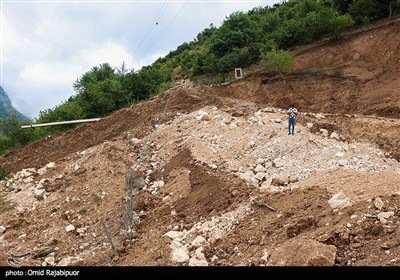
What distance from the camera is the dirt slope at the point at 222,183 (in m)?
6.79

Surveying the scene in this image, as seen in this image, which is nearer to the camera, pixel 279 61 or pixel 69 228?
pixel 69 228

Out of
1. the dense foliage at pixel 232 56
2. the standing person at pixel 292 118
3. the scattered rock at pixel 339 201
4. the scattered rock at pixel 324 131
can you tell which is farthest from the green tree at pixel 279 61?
the scattered rock at pixel 339 201

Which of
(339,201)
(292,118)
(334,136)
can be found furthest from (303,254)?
(334,136)

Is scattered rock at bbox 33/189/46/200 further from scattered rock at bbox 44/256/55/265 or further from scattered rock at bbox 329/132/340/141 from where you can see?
scattered rock at bbox 329/132/340/141

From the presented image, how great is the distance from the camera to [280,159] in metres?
10.1

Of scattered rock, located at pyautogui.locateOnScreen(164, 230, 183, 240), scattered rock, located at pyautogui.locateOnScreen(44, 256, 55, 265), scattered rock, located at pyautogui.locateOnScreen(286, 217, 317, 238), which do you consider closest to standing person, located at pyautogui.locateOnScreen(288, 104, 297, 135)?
scattered rock, located at pyautogui.locateOnScreen(286, 217, 317, 238)

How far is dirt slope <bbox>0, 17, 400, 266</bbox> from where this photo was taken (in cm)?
Answer: 679

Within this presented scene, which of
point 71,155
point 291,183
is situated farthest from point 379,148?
point 71,155

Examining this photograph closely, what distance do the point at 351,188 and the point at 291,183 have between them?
4.99 feet

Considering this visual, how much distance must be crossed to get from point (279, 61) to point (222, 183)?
1013 centimetres

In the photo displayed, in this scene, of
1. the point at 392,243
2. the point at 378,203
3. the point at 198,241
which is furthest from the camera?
the point at 198,241

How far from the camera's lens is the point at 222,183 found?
9672mm

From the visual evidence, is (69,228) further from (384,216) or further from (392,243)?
(392,243)

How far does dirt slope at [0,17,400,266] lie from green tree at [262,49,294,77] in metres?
1.21
